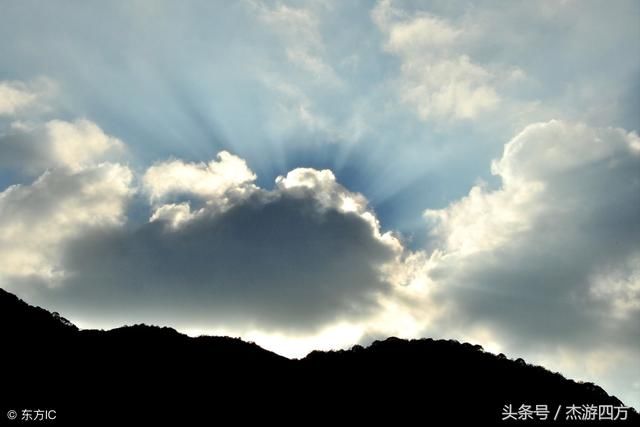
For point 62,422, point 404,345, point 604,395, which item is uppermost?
point 404,345

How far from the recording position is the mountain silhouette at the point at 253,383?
64.4 meters

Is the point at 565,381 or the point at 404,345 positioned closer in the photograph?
the point at 565,381

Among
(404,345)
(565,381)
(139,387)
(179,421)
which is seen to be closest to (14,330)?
(139,387)

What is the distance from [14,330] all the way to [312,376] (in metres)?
38.7

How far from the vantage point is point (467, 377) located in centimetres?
7212

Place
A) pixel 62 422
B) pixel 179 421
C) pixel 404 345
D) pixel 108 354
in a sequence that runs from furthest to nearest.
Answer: pixel 404 345
pixel 108 354
pixel 179 421
pixel 62 422

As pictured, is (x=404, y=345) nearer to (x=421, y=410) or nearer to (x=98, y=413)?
(x=421, y=410)

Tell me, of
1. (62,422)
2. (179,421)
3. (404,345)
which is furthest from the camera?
(404,345)

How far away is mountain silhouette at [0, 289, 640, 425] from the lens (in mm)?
64375

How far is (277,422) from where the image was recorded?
6781cm

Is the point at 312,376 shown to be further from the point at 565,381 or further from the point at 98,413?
the point at 565,381

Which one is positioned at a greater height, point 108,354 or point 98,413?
point 108,354

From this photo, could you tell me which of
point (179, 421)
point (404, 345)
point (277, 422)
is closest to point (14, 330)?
point (179, 421)

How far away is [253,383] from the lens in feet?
246
